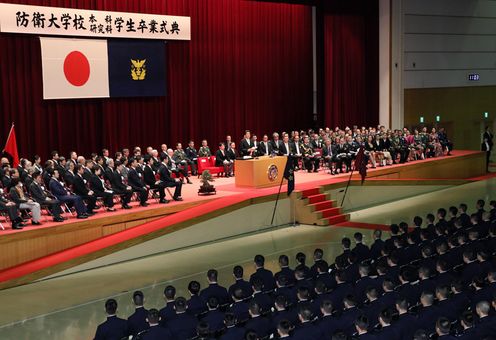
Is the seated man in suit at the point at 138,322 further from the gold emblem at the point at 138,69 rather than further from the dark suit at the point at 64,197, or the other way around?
the gold emblem at the point at 138,69

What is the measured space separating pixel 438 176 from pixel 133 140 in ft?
30.9

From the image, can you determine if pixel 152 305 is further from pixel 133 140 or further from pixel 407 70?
pixel 407 70

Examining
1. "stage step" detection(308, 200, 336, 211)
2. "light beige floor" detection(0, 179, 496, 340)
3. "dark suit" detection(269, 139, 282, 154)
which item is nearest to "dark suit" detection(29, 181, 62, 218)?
"light beige floor" detection(0, 179, 496, 340)

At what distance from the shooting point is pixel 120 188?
15.7 m

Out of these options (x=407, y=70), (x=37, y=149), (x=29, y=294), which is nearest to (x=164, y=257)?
(x=29, y=294)

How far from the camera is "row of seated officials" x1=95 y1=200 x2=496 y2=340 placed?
7.13 m

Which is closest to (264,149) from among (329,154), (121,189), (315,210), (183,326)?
(329,154)

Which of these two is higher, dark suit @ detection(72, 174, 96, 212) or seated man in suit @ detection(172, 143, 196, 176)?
seated man in suit @ detection(172, 143, 196, 176)

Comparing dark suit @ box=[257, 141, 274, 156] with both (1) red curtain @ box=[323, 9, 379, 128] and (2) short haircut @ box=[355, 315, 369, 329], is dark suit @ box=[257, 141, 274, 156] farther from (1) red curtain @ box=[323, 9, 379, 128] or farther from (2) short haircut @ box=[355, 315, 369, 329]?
(2) short haircut @ box=[355, 315, 369, 329]

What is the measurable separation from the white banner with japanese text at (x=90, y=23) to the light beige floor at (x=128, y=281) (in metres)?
7.04

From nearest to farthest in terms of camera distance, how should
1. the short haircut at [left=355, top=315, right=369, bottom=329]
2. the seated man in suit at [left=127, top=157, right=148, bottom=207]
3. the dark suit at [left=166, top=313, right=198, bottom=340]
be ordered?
the short haircut at [left=355, top=315, right=369, bottom=329], the dark suit at [left=166, top=313, right=198, bottom=340], the seated man in suit at [left=127, top=157, right=148, bottom=207]

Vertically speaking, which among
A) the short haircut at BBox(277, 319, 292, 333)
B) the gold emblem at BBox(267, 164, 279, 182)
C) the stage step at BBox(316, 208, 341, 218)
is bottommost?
the stage step at BBox(316, 208, 341, 218)

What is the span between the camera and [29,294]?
12.7m

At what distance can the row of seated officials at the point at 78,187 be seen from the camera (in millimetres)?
14211
